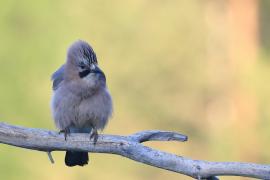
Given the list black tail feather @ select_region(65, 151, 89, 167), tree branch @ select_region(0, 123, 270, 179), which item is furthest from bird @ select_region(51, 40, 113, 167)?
tree branch @ select_region(0, 123, 270, 179)

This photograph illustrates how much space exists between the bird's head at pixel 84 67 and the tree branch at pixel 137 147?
47 cm

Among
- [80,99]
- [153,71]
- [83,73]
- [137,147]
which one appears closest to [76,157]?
[80,99]

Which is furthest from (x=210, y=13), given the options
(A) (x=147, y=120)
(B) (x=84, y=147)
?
(B) (x=84, y=147)

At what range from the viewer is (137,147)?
376 cm

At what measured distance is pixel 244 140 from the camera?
1123 cm

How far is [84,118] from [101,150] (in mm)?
781

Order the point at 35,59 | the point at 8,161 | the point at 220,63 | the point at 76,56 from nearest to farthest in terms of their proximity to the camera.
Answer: the point at 76,56 < the point at 8,161 < the point at 35,59 < the point at 220,63

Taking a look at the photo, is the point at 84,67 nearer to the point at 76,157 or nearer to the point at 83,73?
the point at 83,73

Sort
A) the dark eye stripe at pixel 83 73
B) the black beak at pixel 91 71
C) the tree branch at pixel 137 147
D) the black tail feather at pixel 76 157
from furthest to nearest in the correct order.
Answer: the black tail feather at pixel 76 157 < the dark eye stripe at pixel 83 73 < the black beak at pixel 91 71 < the tree branch at pixel 137 147

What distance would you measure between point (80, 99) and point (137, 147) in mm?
996

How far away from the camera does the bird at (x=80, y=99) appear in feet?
15.2

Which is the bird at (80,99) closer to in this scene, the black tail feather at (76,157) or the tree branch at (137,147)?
the black tail feather at (76,157)

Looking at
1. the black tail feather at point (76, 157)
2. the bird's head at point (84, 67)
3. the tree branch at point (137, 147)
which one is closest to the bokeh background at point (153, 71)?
the black tail feather at point (76, 157)

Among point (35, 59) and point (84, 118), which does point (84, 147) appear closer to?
point (84, 118)
